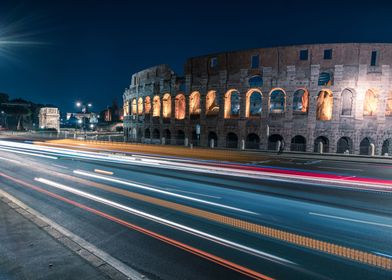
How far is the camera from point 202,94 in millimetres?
34156

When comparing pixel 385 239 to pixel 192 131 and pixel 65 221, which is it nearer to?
pixel 65 221

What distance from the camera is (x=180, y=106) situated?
3881 cm

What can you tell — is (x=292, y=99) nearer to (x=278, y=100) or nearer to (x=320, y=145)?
(x=320, y=145)

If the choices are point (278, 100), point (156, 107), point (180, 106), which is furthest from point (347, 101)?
point (156, 107)

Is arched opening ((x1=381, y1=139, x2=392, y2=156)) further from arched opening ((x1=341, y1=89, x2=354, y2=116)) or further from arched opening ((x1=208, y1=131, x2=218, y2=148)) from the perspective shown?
arched opening ((x1=208, y1=131, x2=218, y2=148))

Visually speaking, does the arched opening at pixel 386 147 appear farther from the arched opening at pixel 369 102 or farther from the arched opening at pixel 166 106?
the arched opening at pixel 166 106

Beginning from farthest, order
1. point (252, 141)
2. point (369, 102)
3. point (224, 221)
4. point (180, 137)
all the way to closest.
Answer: point (180, 137) → point (252, 141) → point (369, 102) → point (224, 221)

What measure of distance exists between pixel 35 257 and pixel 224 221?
16.0 ft

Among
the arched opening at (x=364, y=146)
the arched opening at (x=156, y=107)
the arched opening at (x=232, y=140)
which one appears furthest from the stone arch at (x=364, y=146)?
the arched opening at (x=156, y=107)

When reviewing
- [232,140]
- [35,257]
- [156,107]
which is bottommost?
[35,257]

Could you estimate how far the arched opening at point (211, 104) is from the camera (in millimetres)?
35884

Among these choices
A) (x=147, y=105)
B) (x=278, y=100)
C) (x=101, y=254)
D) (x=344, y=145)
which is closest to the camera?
(x=101, y=254)

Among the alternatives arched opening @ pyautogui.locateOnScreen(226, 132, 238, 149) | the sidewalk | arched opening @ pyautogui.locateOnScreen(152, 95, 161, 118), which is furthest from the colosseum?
the sidewalk

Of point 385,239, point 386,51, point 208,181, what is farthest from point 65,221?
point 386,51
